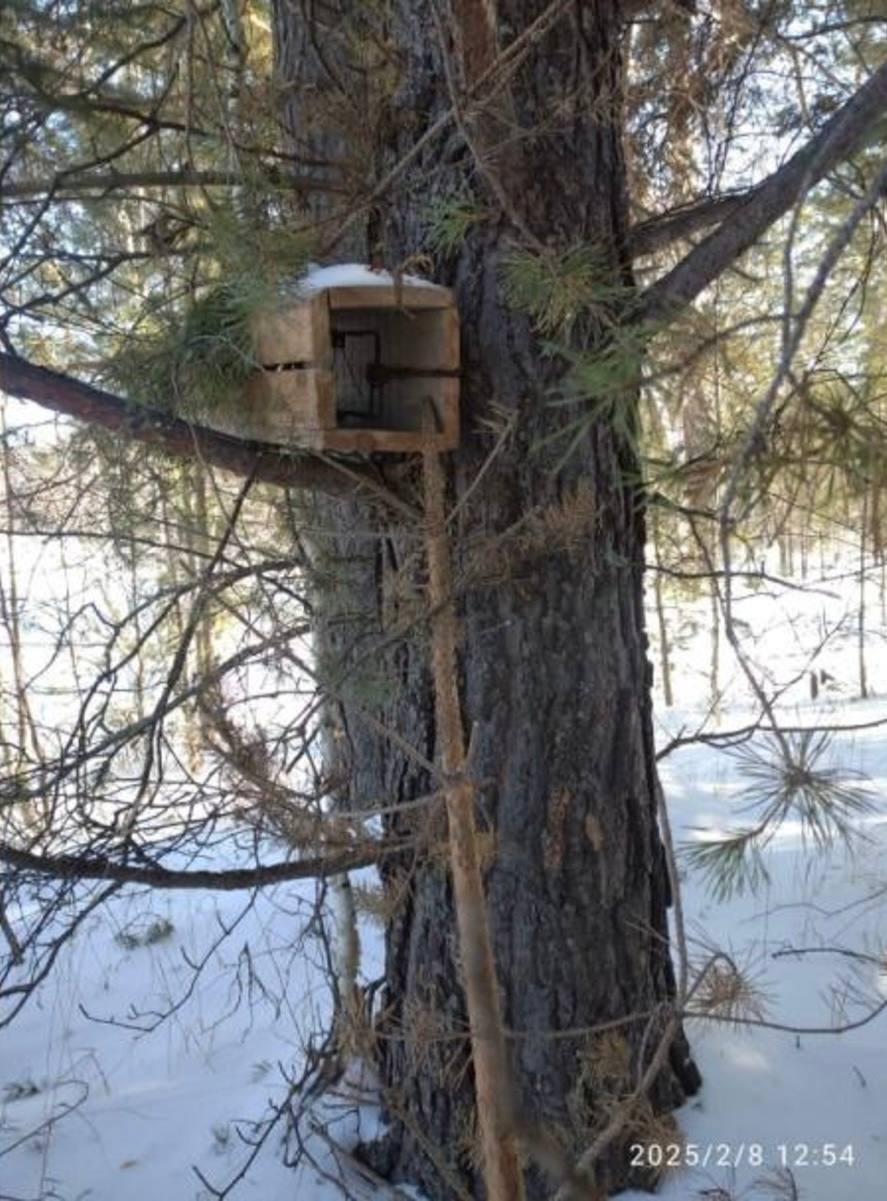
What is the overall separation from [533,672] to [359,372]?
0.61 meters

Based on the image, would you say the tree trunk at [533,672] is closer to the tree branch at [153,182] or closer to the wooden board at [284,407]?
the tree branch at [153,182]

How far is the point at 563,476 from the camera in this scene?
69.6 inches

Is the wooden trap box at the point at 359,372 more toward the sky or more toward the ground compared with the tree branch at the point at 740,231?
more toward the ground

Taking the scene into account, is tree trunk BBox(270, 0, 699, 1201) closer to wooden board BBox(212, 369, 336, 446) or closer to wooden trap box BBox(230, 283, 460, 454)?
wooden trap box BBox(230, 283, 460, 454)

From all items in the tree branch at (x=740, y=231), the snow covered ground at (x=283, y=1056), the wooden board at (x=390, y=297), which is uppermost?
the tree branch at (x=740, y=231)

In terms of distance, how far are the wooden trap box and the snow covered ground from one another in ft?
2.50

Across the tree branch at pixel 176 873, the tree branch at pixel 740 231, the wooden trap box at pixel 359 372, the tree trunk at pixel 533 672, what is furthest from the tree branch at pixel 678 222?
the tree branch at pixel 176 873

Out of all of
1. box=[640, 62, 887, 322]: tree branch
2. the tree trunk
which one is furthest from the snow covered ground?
box=[640, 62, 887, 322]: tree branch

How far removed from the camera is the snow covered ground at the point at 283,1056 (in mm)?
2068

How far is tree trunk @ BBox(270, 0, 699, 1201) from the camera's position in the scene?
173 centimetres

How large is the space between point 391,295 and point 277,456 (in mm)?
346

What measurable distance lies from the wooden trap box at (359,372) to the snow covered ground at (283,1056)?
76 cm

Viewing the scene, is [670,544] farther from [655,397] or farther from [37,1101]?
[37,1101]

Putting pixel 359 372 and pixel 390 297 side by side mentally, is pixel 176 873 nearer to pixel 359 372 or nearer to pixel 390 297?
pixel 359 372
